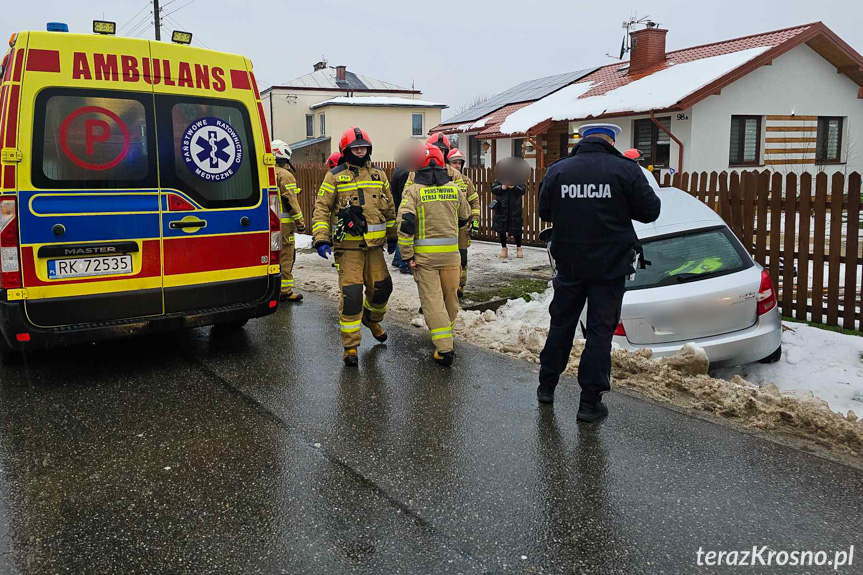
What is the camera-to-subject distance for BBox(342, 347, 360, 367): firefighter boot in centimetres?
586

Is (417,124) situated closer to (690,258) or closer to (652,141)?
(652,141)

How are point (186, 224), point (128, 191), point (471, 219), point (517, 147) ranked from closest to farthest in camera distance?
point (128, 191) < point (186, 224) < point (471, 219) < point (517, 147)

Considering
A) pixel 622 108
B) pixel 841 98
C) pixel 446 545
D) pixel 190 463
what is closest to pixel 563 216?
pixel 446 545

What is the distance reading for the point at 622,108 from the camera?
2036 cm

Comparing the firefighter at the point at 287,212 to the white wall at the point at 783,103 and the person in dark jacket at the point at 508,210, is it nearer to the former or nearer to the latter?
the person in dark jacket at the point at 508,210

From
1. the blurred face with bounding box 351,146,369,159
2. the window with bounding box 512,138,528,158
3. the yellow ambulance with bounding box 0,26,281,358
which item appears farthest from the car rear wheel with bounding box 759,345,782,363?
the window with bounding box 512,138,528,158

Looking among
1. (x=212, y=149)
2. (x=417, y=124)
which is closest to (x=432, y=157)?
(x=212, y=149)

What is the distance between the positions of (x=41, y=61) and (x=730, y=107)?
19415mm

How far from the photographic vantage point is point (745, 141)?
2131 cm

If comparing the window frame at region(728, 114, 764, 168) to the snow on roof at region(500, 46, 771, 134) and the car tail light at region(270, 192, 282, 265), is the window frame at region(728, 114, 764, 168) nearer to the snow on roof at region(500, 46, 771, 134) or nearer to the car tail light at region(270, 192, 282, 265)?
the snow on roof at region(500, 46, 771, 134)

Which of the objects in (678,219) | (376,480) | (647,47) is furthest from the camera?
(647,47)

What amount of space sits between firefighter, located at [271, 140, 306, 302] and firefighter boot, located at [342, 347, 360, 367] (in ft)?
9.80

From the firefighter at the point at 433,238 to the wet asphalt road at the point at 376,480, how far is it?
431 mm

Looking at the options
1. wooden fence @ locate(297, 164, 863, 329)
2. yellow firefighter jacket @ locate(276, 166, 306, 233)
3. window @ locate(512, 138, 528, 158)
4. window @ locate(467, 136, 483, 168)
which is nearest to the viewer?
wooden fence @ locate(297, 164, 863, 329)
